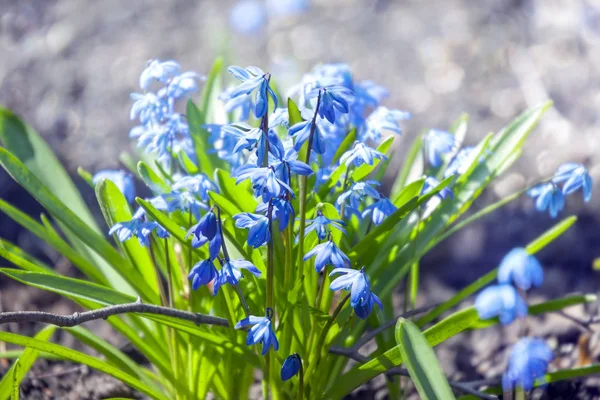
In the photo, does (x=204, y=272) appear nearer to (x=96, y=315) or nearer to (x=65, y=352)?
(x=96, y=315)

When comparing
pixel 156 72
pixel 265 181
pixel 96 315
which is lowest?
pixel 96 315

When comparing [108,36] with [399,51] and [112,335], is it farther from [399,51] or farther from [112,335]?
[112,335]

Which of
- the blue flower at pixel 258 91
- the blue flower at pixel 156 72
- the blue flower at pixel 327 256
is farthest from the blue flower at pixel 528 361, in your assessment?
the blue flower at pixel 156 72

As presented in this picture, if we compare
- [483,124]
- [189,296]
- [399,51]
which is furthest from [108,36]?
[189,296]

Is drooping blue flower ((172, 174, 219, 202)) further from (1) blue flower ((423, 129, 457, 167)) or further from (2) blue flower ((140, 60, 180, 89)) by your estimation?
(1) blue flower ((423, 129, 457, 167))

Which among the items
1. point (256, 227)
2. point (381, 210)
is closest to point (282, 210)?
point (256, 227)

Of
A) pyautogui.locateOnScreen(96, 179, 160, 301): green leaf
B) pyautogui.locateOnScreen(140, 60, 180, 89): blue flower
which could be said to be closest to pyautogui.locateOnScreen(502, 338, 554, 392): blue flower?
pyautogui.locateOnScreen(96, 179, 160, 301): green leaf
